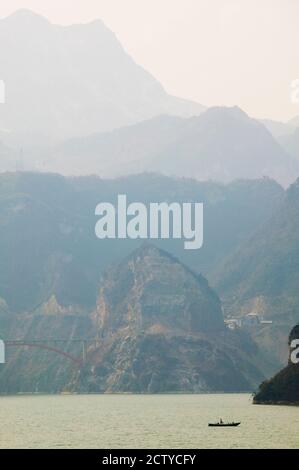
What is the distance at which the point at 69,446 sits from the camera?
199250mm

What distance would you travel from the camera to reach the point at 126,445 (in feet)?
652
